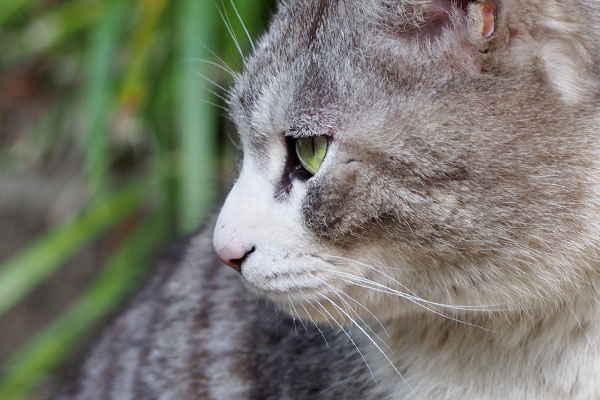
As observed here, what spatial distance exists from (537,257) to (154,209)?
1.61 m

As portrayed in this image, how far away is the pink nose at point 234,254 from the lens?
1182 millimetres

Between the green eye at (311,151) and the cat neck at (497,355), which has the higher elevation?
the green eye at (311,151)

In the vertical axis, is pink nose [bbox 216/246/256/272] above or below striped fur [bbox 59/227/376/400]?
above

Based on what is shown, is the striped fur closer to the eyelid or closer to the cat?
the cat

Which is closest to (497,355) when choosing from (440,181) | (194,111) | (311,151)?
(440,181)

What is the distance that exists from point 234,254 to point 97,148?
1.14 meters

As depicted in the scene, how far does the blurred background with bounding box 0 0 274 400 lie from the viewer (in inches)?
87.0

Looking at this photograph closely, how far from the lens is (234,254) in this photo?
3.90ft

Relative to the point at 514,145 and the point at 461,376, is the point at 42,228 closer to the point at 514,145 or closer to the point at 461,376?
the point at 461,376

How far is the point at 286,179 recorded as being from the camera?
1210 millimetres

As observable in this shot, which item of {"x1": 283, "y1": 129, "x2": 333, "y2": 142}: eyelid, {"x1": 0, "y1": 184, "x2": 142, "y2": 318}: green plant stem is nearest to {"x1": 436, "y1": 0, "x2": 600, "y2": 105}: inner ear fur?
{"x1": 283, "y1": 129, "x2": 333, "y2": 142}: eyelid

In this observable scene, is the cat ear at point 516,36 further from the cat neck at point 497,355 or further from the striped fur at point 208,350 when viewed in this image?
the striped fur at point 208,350

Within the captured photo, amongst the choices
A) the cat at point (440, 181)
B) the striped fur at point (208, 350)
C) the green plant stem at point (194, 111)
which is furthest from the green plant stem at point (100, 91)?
the cat at point (440, 181)

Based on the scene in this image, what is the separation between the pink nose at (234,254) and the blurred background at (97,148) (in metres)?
0.42
